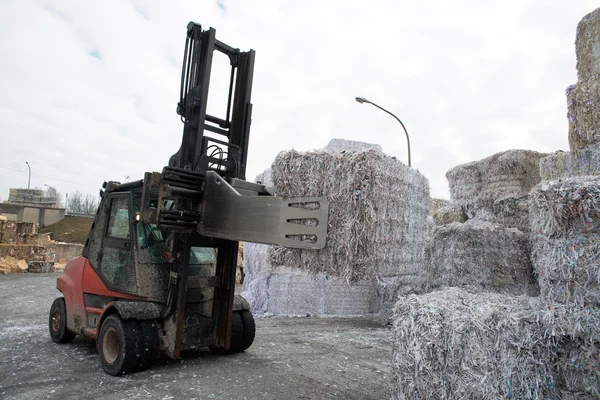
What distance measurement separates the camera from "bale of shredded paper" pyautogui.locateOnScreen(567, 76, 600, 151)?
5191mm

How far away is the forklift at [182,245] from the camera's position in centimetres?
443

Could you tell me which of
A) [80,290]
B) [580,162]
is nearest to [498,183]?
[580,162]

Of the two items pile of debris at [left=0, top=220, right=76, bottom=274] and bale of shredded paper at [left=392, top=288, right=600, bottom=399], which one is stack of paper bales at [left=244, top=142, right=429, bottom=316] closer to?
bale of shredded paper at [left=392, top=288, right=600, bottom=399]

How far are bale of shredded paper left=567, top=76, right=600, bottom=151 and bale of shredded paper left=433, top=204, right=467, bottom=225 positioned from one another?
4.70 m

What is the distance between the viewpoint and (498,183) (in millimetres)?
9367

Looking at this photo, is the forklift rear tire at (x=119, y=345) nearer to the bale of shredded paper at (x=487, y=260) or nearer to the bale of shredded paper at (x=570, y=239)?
the bale of shredded paper at (x=570, y=239)

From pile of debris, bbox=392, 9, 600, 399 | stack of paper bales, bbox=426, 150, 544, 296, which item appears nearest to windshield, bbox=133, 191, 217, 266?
pile of debris, bbox=392, 9, 600, 399

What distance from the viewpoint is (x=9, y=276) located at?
53.3 feet

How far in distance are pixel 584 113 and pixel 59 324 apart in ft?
24.3

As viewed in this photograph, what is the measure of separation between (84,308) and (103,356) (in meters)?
1.13

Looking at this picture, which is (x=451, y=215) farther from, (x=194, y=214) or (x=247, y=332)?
(x=194, y=214)

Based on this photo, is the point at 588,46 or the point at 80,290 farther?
the point at 80,290

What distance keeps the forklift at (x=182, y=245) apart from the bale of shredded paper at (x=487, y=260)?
11.9 ft

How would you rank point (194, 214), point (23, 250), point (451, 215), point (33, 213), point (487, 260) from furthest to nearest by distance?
1. point (33, 213)
2. point (23, 250)
3. point (451, 215)
4. point (487, 260)
5. point (194, 214)
